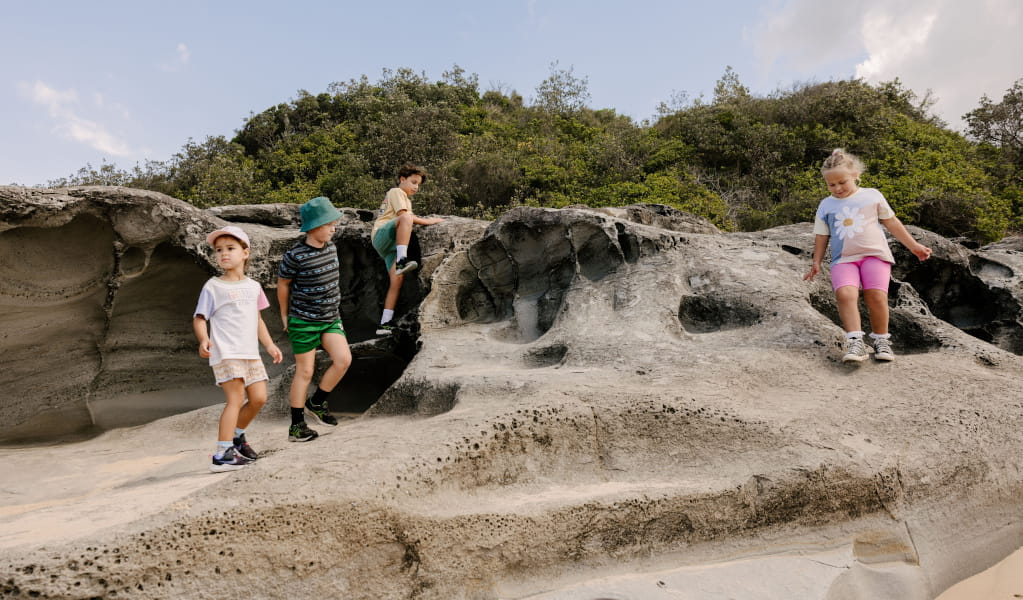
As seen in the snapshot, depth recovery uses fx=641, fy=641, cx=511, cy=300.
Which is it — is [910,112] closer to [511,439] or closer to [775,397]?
[775,397]

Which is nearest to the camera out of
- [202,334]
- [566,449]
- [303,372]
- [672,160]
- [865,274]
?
[566,449]

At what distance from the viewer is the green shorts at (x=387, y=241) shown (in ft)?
18.7

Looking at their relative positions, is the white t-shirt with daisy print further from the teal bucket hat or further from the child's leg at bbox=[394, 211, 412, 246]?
the child's leg at bbox=[394, 211, 412, 246]

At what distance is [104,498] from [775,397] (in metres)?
3.18

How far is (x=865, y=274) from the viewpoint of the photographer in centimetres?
382

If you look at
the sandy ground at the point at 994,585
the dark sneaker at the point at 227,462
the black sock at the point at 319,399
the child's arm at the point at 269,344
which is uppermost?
the child's arm at the point at 269,344

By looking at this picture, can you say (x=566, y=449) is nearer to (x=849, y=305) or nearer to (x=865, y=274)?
(x=849, y=305)

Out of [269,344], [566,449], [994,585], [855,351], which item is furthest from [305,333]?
[994,585]

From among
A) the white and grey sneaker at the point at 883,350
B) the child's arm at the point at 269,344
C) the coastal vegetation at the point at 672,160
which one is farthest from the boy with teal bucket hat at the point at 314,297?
the coastal vegetation at the point at 672,160

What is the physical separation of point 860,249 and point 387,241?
148 inches

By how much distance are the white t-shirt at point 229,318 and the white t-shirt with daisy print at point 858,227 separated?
3.28 m

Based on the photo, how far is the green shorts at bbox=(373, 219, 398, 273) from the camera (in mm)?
5715

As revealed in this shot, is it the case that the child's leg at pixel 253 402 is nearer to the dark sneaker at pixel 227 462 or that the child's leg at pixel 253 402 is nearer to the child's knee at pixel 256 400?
the child's knee at pixel 256 400

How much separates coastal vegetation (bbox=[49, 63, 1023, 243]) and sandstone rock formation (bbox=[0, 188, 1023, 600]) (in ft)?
24.1
